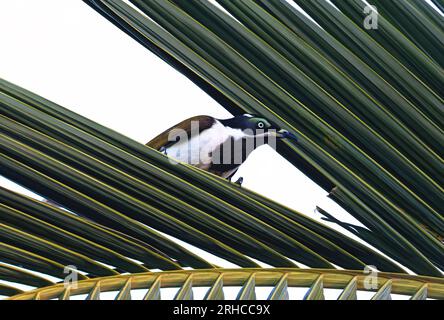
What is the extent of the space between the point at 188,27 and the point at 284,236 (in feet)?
0.99

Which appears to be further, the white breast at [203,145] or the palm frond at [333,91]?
the white breast at [203,145]

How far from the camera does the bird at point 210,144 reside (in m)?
1.43

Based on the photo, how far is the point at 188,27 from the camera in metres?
1.09

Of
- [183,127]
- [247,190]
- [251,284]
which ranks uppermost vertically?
[183,127]

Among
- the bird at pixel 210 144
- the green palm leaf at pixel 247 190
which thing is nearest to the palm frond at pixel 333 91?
the green palm leaf at pixel 247 190

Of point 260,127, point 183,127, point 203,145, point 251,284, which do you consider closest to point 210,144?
point 203,145

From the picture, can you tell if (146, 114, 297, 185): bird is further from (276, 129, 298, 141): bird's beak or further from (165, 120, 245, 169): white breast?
(276, 129, 298, 141): bird's beak

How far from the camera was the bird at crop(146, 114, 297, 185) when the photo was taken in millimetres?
1433

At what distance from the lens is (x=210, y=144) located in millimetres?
1558

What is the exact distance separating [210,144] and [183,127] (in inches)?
5.8

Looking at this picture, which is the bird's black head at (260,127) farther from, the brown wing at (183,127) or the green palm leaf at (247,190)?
the brown wing at (183,127)

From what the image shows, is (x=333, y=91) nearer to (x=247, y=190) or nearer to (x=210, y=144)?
(x=247, y=190)

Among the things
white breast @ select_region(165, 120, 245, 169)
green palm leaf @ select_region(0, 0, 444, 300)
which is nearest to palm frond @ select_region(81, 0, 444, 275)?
green palm leaf @ select_region(0, 0, 444, 300)

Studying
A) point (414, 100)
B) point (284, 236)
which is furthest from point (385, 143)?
point (284, 236)
